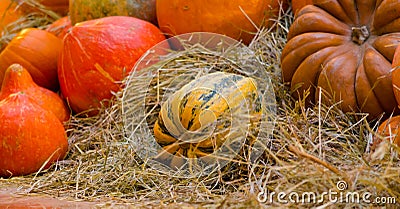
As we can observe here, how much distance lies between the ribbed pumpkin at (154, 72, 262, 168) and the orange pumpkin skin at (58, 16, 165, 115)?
2.26 feet

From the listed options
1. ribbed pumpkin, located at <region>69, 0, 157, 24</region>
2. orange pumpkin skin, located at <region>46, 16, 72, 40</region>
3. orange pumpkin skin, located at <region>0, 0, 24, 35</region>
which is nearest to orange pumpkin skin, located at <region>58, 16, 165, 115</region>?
ribbed pumpkin, located at <region>69, 0, 157, 24</region>

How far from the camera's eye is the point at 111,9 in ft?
10.9

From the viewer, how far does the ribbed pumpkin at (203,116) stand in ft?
7.13

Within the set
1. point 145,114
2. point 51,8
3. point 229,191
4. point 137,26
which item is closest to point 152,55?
point 137,26

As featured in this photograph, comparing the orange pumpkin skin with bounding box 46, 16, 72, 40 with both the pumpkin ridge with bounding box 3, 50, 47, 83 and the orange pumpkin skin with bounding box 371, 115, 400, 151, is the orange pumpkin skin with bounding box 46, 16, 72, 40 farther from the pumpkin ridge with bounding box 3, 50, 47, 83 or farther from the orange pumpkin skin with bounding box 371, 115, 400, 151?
the orange pumpkin skin with bounding box 371, 115, 400, 151

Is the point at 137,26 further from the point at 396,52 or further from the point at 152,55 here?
the point at 396,52

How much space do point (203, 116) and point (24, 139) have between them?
0.79 metres

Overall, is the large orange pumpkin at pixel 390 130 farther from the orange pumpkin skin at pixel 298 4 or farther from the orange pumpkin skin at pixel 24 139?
the orange pumpkin skin at pixel 24 139

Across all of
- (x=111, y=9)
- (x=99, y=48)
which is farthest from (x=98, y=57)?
(x=111, y=9)

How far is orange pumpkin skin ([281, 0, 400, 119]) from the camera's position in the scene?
239 cm

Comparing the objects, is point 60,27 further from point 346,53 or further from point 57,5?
point 346,53

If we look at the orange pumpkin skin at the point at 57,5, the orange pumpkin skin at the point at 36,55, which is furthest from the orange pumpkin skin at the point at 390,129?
the orange pumpkin skin at the point at 57,5

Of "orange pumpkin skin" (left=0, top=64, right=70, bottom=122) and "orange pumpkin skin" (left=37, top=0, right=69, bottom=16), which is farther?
"orange pumpkin skin" (left=37, top=0, right=69, bottom=16)

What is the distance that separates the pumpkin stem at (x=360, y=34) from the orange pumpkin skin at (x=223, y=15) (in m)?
0.59
